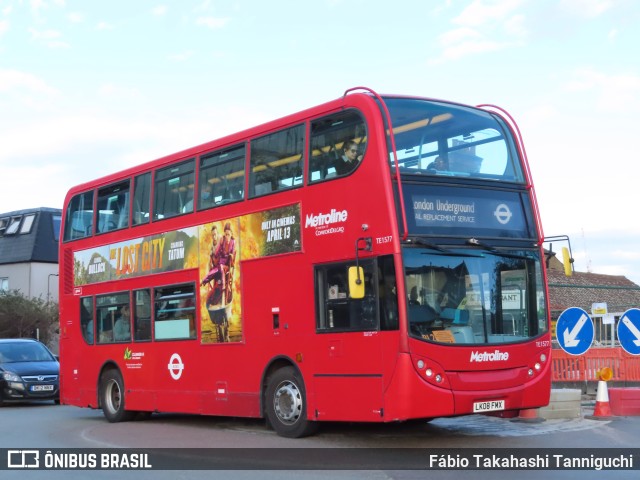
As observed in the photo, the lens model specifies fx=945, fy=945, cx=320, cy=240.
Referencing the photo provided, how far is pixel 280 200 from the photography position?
13719 mm

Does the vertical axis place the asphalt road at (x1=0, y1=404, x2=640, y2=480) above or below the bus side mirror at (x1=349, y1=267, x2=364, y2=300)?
below

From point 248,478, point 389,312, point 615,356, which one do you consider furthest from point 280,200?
point 615,356

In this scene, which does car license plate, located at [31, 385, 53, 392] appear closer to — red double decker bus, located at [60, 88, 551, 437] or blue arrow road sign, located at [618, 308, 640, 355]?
red double decker bus, located at [60, 88, 551, 437]

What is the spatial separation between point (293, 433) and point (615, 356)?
10.0m

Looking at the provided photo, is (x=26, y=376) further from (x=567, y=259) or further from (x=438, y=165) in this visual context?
(x=567, y=259)

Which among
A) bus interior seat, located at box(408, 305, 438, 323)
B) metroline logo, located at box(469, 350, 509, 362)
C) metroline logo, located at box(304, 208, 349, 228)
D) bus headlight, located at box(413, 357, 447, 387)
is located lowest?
bus headlight, located at box(413, 357, 447, 387)

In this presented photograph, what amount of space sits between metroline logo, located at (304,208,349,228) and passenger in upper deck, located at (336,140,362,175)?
0.54 m

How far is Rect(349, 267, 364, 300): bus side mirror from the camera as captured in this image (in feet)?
38.3

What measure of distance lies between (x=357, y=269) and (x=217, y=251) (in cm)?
396

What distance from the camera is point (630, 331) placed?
1617 centimetres

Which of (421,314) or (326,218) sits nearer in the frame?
(421,314)

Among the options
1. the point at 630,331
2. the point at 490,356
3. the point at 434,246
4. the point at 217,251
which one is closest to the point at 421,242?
the point at 434,246

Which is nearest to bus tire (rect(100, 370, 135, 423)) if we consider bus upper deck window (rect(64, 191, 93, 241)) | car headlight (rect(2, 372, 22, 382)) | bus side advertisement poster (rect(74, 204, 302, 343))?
bus side advertisement poster (rect(74, 204, 302, 343))

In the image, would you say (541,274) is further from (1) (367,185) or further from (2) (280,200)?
(2) (280,200)
